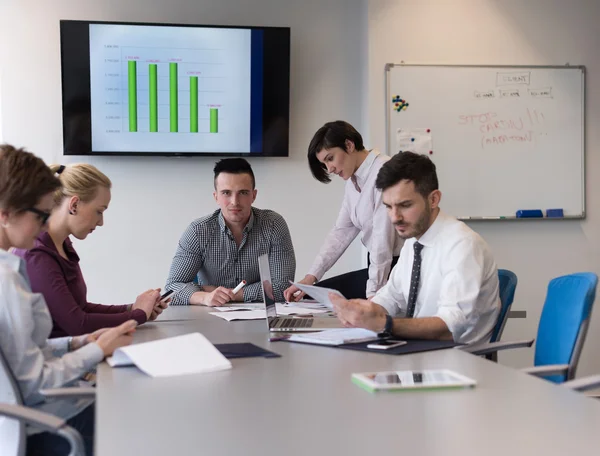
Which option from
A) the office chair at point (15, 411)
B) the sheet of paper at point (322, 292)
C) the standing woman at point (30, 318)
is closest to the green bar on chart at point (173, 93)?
the sheet of paper at point (322, 292)

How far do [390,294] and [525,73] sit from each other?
8.23ft

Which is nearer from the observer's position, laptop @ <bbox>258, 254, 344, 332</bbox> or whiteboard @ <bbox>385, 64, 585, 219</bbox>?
laptop @ <bbox>258, 254, 344, 332</bbox>

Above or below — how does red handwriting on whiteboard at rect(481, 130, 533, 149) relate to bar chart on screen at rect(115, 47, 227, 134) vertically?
below

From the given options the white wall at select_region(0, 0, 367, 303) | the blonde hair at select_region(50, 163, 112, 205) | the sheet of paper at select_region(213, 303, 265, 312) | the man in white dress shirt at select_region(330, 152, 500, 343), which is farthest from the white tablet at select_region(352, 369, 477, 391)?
the white wall at select_region(0, 0, 367, 303)

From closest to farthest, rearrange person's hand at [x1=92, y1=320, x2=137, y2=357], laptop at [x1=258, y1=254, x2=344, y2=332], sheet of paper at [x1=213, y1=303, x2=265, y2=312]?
person's hand at [x1=92, y1=320, x2=137, y2=357]
laptop at [x1=258, y1=254, x2=344, y2=332]
sheet of paper at [x1=213, y1=303, x2=265, y2=312]

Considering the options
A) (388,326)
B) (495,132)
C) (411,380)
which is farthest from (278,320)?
(495,132)

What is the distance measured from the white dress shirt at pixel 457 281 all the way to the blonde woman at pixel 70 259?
99 centimetres

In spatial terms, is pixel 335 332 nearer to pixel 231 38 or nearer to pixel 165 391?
pixel 165 391

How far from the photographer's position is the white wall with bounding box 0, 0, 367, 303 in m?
4.41

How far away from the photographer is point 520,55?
4617 millimetres

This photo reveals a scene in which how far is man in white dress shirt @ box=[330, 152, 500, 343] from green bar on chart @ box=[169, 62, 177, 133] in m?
2.25

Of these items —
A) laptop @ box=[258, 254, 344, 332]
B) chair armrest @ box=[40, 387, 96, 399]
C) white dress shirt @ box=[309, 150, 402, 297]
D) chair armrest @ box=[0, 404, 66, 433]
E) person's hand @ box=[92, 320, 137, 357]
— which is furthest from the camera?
white dress shirt @ box=[309, 150, 402, 297]

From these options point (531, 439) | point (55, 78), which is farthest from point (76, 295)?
point (55, 78)

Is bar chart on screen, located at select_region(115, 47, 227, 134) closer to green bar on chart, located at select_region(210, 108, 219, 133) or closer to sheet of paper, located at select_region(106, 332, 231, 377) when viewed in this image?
green bar on chart, located at select_region(210, 108, 219, 133)
